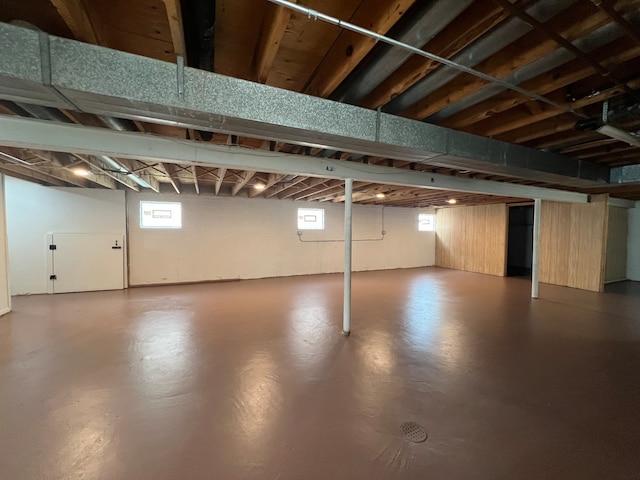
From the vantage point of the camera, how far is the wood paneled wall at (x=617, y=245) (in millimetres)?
6594

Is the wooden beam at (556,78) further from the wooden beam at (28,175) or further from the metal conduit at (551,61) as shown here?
the wooden beam at (28,175)

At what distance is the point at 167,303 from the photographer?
469 centimetres

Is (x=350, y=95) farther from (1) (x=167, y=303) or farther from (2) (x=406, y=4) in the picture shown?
(1) (x=167, y=303)

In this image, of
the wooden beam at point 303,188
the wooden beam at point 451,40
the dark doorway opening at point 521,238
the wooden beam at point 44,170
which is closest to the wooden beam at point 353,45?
the wooden beam at point 451,40

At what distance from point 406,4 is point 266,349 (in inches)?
115

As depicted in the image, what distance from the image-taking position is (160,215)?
6.14 meters

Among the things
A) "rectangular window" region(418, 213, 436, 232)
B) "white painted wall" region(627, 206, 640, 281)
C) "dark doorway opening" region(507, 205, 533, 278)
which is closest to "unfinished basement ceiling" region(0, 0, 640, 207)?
"white painted wall" region(627, 206, 640, 281)

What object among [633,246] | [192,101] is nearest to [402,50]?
[192,101]

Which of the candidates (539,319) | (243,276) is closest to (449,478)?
(539,319)

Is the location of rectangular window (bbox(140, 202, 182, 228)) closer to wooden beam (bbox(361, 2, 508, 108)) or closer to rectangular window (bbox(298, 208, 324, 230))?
rectangular window (bbox(298, 208, 324, 230))

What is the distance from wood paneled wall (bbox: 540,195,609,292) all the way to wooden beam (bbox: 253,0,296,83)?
7244mm

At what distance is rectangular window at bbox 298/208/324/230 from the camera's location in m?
7.57

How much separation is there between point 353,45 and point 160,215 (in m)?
6.02

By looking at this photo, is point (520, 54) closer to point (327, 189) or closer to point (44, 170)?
point (327, 189)
